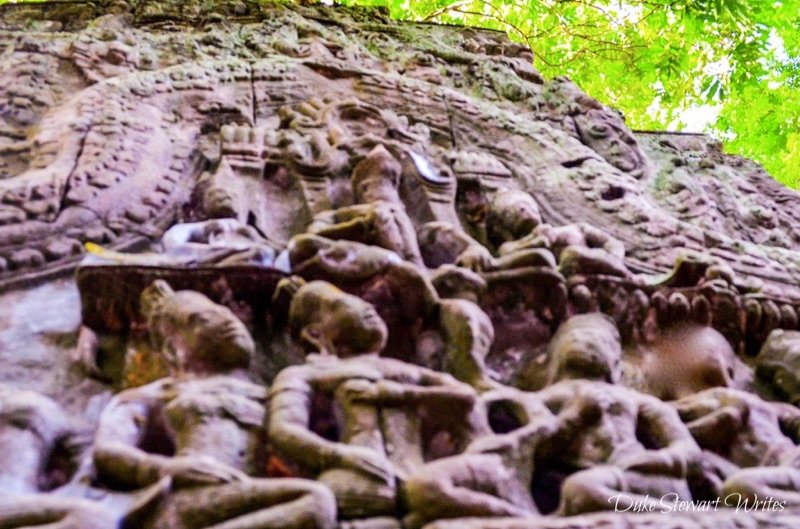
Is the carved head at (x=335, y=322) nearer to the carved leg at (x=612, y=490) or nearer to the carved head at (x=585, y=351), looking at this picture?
the carved head at (x=585, y=351)

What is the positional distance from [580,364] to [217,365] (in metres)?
1.10

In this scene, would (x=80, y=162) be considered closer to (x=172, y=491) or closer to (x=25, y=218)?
(x=25, y=218)

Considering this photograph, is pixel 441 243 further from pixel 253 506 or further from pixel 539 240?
pixel 253 506

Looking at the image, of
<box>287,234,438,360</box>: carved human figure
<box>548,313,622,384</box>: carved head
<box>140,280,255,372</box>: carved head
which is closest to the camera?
<box>140,280,255,372</box>: carved head

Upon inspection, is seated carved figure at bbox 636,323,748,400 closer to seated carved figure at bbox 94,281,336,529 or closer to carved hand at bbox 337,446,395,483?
carved hand at bbox 337,446,395,483

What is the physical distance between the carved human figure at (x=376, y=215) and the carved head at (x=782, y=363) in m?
1.26

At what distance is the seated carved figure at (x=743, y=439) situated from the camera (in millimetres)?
2291

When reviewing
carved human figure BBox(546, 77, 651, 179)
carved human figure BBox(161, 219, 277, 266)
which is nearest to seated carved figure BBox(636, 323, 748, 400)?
carved human figure BBox(161, 219, 277, 266)

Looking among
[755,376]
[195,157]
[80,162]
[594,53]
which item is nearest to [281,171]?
[195,157]

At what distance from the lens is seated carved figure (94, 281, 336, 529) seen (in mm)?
1923

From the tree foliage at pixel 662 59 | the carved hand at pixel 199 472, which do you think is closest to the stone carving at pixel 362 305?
the carved hand at pixel 199 472

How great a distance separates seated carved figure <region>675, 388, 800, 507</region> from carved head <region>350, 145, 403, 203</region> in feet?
4.67

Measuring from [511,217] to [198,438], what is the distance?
185cm

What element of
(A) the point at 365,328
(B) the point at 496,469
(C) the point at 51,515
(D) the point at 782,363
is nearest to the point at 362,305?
(A) the point at 365,328
